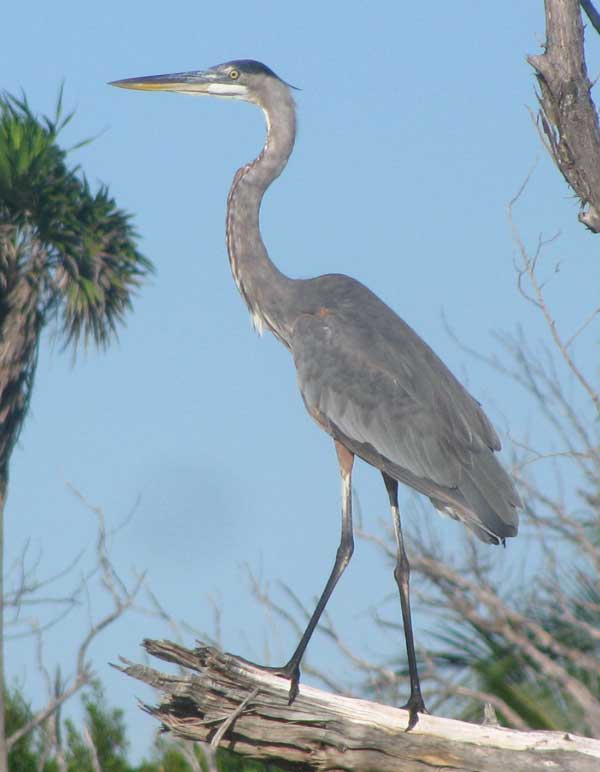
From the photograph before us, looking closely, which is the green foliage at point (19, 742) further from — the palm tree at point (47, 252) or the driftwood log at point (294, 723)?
the driftwood log at point (294, 723)

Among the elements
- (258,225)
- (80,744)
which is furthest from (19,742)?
(258,225)

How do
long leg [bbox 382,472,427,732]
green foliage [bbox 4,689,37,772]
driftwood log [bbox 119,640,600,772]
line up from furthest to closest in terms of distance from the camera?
1. green foliage [bbox 4,689,37,772]
2. long leg [bbox 382,472,427,732]
3. driftwood log [bbox 119,640,600,772]

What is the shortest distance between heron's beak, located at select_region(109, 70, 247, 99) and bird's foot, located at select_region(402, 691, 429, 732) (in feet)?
11.3

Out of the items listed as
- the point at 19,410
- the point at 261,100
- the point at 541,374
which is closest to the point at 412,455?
the point at 261,100

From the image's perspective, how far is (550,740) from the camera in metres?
4.72

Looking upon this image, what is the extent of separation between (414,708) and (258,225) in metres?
2.88

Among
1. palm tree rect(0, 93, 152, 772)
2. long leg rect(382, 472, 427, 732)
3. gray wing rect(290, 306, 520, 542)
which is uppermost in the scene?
palm tree rect(0, 93, 152, 772)

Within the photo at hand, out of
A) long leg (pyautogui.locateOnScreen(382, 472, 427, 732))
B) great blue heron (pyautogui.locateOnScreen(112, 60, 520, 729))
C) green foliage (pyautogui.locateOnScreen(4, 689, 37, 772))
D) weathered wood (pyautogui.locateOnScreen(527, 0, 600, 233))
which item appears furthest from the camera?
green foliage (pyautogui.locateOnScreen(4, 689, 37, 772))

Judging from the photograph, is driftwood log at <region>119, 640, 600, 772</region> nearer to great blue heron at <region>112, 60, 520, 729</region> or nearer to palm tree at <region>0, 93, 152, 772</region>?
great blue heron at <region>112, 60, 520, 729</region>

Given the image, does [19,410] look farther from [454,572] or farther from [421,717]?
[421,717]

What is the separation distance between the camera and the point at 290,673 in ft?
17.6

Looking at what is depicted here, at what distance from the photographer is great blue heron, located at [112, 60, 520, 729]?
19.9 ft

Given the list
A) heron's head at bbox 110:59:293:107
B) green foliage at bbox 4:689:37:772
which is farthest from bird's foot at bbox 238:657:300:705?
green foliage at bbox 4:689:37:772

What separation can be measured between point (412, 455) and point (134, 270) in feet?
35.3
